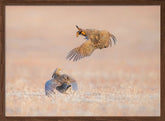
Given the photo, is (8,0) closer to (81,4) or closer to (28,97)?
(81,4)

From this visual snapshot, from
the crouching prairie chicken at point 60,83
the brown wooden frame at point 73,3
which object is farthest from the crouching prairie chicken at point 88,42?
the brown wooden frame at point 73,3

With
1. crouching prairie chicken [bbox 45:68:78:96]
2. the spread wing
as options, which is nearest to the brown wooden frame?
crouching prairie chicken [bbox 45:68:78:96]

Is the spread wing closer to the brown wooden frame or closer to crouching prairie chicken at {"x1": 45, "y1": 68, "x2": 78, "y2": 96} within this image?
crouching prairie chicken at {"x1": 45, "y1": 68, "x2": 78, "y2": 96}

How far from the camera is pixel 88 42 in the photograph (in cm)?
374

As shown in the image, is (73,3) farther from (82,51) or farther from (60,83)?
(60,83)

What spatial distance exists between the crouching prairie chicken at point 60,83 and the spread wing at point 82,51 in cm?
28

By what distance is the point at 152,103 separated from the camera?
3734 millimetres

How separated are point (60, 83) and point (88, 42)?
2.32 feet

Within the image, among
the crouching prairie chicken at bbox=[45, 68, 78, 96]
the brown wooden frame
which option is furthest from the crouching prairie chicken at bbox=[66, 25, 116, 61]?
the brown wooden frame

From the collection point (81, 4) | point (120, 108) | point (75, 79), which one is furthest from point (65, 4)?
point (120, 108)

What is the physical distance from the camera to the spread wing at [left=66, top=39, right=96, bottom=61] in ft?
12.1

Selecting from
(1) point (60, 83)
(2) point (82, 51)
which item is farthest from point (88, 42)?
(1) point (60, 83)

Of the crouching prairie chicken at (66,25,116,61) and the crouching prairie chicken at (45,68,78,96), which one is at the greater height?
the crouching prairie chicken at (66,25,116,61)

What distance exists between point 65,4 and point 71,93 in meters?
1.25
